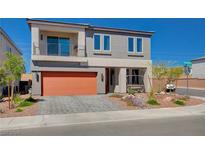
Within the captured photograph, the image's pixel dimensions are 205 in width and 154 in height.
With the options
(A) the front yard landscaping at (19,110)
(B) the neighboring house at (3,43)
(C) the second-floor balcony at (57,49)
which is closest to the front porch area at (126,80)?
(C) the second-floor balcony at (57,49)

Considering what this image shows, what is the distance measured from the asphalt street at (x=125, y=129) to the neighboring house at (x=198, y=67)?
30.7m

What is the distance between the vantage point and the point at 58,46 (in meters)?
19.9

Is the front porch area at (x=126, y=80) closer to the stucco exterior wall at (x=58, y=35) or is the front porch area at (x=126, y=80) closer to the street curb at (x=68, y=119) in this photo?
the stucco exterior wall at (x=58, y=35)

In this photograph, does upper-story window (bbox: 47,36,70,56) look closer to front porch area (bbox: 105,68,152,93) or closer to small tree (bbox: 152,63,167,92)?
front porch area (bbox: 105,68,152,93)

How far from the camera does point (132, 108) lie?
43.2 feet

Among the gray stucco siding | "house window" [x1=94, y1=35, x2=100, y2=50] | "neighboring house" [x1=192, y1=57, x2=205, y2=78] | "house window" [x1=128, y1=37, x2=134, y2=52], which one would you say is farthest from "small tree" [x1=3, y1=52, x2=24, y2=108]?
"neighboring house" [x1=192, y1=57, x2=205, y2=78]

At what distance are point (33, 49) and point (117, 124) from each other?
480 inches

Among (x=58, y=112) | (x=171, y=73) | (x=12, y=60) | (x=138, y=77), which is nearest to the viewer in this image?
(x=58, y=112)

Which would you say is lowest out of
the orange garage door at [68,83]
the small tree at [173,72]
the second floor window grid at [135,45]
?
the orange garage door at [68,83]

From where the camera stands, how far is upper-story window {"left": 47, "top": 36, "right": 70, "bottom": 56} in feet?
64.2

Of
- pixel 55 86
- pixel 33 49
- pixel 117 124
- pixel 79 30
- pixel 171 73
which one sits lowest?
pixel 117 124

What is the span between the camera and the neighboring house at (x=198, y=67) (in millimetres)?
Answer: 36853

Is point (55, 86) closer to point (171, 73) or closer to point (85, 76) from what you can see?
point (85, 76)
